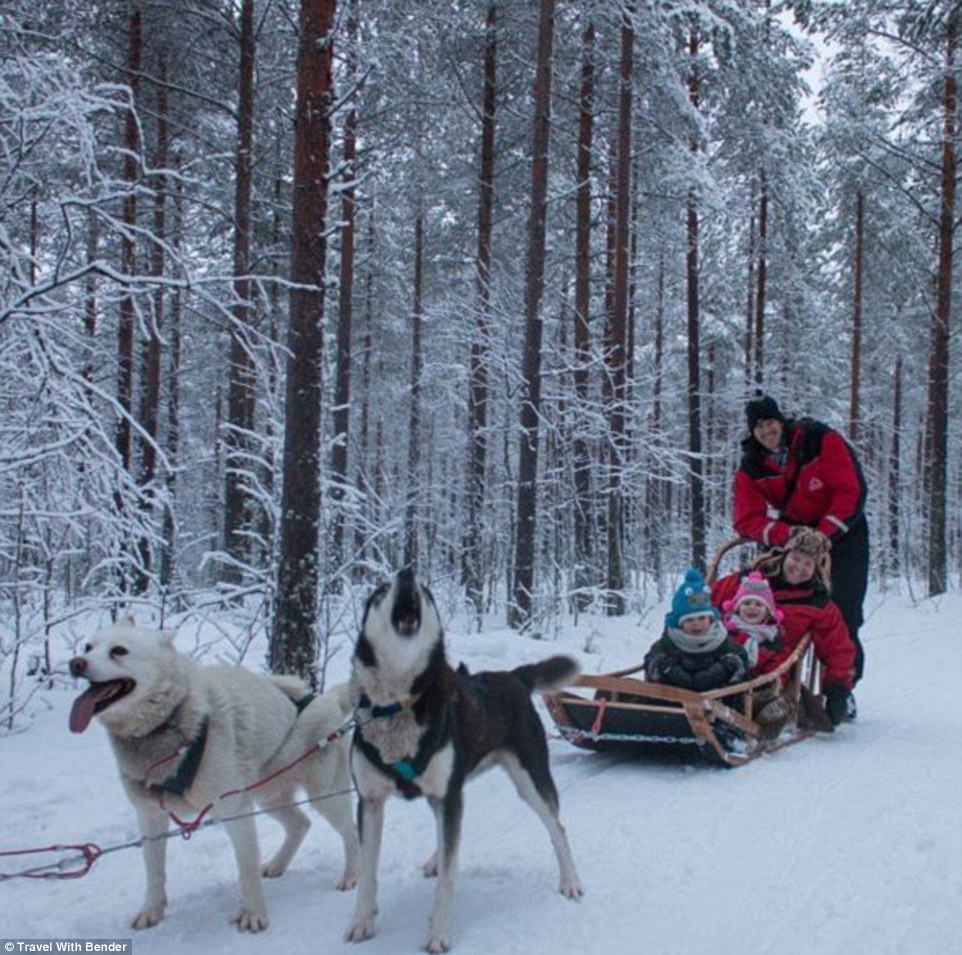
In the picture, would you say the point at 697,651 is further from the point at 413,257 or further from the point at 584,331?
the point at 413,257

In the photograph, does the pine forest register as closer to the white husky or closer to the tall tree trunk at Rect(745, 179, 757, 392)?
the tall tree trunk at Rect(745, 179, 757, 392)

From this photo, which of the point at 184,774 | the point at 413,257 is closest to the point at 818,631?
the point at 184,774

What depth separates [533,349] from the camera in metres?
12.2

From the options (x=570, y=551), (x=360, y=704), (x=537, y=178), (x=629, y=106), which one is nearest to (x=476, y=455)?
Result: (x=570, y=551)

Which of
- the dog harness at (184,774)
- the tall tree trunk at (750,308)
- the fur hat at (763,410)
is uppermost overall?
the tall tree trunk at (750,308)

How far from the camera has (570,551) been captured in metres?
13.6

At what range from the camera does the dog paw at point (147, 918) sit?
139 inches

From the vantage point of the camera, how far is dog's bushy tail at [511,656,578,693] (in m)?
4.30

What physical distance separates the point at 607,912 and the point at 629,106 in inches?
518

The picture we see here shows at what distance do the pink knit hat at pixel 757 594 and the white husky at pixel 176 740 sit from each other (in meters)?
3.95

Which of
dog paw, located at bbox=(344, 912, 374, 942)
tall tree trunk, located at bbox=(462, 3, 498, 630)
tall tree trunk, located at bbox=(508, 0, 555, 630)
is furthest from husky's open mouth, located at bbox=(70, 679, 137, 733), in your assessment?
tall tree trunk, located at bbox=(462, 3, 498, 630)

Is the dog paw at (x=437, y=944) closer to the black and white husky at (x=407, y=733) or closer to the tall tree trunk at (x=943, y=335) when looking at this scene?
the black and white husky at (x=407, y=733)

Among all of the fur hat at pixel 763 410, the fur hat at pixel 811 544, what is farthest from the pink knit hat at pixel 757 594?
the fur hat at pixel 763 410

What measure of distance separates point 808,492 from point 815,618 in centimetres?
109
